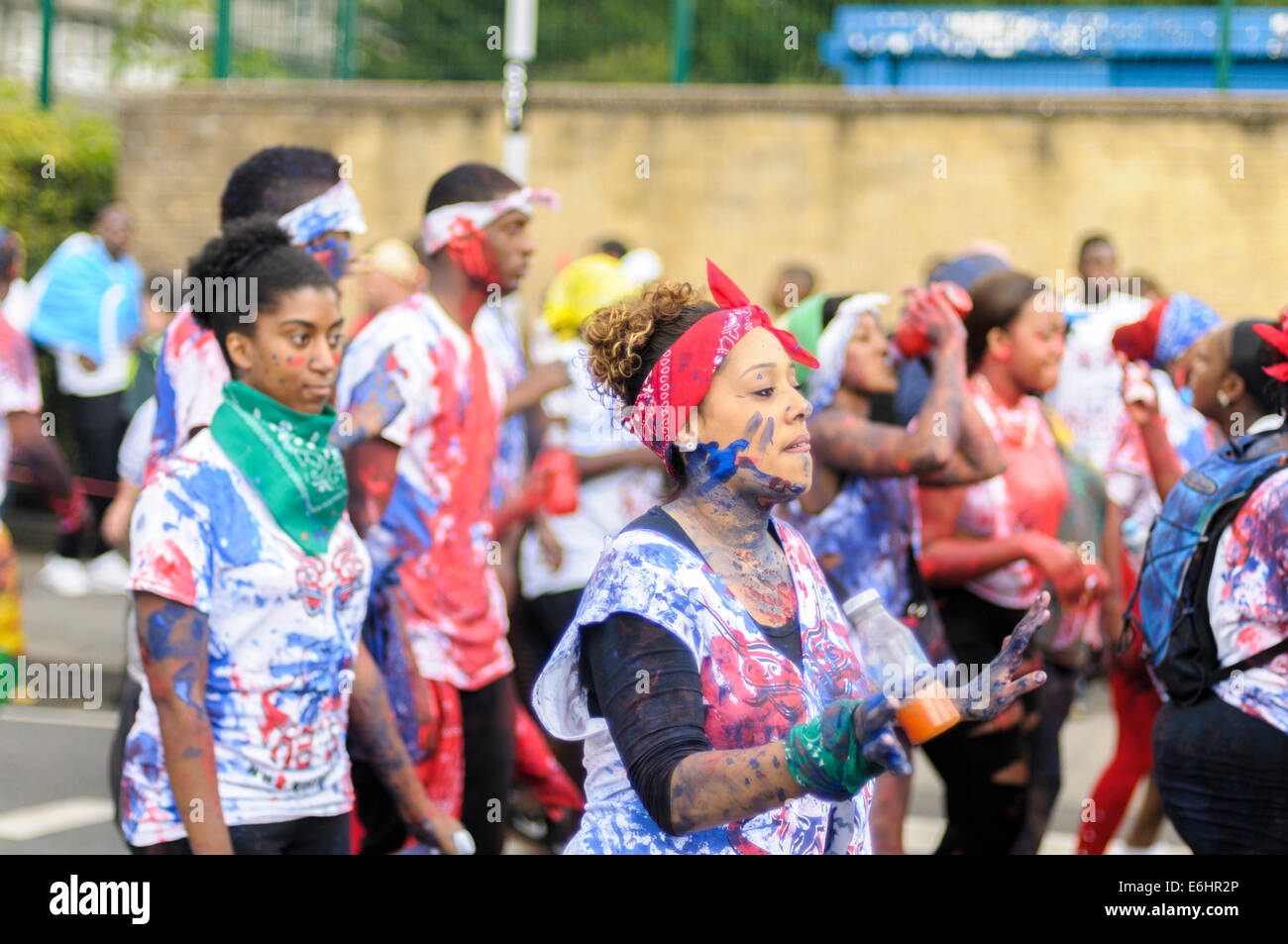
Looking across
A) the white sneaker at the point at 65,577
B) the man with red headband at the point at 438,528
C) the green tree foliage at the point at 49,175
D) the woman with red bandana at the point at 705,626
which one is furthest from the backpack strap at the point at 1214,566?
the green tree foliage at the point at 49,175

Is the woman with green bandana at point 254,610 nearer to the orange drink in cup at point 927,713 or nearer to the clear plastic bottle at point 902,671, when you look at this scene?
the clear plastic bottle at point 902,671

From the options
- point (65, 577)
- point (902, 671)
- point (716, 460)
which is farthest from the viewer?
point (65, 577)

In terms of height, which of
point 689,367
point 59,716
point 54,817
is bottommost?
point 59,716

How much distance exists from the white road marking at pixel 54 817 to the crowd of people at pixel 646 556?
106 centimetres

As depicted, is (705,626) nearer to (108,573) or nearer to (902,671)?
(902,671)

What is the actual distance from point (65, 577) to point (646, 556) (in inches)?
374

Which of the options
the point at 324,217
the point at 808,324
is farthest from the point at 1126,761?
the point at 324,217

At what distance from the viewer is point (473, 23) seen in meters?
13.8

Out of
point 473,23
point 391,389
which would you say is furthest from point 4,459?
point 473,23

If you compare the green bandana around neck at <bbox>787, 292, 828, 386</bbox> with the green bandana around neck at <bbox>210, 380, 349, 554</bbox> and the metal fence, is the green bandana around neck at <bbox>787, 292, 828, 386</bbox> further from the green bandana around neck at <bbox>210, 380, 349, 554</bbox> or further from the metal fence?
the metal fence

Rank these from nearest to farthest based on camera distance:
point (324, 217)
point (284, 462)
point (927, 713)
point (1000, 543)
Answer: point (927, 713) → point (284, 462) → point (324, 217) → point (1000, 543)

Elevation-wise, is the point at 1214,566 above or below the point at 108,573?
above

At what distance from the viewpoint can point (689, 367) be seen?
274 cm

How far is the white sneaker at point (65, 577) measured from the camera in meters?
11.1
